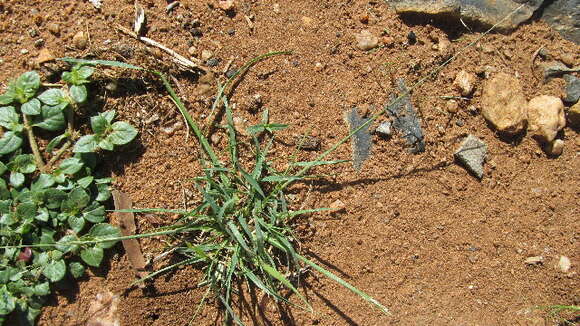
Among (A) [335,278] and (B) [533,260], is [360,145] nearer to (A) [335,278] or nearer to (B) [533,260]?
(A) [335,278]

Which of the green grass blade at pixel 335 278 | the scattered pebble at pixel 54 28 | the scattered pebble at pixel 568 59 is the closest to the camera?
the green grass blade at pixel 335 278

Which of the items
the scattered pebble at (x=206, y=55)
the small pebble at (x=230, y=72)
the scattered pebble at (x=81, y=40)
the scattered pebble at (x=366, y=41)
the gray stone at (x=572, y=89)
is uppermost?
the scattered pebble at (x=81, y=40)

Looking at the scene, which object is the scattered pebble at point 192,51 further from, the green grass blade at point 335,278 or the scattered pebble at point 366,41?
the green grass blade at point 335,278

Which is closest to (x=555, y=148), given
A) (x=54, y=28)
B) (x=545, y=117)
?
(x=545, y=117)

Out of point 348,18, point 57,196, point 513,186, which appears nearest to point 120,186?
point 57,196

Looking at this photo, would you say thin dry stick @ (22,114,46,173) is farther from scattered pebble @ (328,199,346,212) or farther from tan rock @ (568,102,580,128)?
tan rock @ (568,102,580,128)

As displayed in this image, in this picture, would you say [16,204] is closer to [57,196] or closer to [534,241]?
[57,196]

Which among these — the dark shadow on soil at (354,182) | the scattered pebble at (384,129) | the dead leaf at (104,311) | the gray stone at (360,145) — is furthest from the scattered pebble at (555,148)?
the dead leaf at (104,311)
